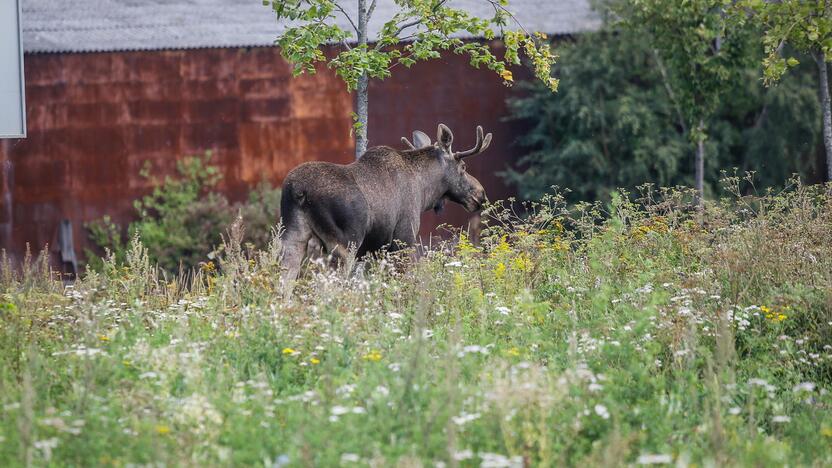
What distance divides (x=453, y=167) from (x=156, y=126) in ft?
36.0

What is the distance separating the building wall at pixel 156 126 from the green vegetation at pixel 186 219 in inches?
11.2

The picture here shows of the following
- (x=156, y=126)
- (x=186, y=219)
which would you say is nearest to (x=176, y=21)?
(x=156, y=126)

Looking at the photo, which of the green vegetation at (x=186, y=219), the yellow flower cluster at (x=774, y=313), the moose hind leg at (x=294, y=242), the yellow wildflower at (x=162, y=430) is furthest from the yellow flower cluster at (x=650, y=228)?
the green vegetation at (x=186, y=219)

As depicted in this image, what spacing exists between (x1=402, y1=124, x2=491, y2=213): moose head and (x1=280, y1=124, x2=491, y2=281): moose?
2cm

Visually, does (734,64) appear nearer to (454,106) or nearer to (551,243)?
(454,106)

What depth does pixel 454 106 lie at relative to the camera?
923 inches

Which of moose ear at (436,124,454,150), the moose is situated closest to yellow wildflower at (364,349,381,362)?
the moose

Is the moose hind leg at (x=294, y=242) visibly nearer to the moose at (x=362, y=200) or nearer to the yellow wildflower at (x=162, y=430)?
the moose at (x=362, y=200)

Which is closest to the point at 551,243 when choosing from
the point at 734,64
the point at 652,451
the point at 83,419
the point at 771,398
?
the point at 771,398

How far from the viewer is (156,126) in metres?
22.6

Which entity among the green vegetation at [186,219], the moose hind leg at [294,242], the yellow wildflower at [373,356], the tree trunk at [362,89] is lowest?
the green vegetation at [186,219]

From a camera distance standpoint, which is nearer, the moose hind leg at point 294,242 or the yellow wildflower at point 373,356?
the yellow wildflower at point 373,356

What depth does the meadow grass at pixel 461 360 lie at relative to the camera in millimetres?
5789

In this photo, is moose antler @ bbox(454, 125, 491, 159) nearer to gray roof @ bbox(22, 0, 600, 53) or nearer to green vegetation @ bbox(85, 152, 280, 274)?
green vegetation @ bbox(85, 152, 280, 274)
